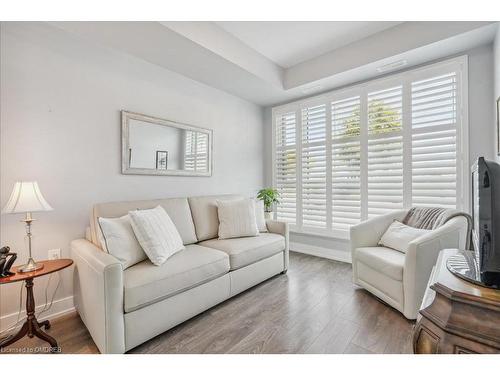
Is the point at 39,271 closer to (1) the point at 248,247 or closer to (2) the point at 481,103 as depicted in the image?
(1) the point at 248,247

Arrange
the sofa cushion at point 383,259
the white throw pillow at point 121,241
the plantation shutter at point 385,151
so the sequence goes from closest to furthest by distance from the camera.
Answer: the white throw pillow at point 121,241 < the sofa cushion at point 383,259 < the plantation shutter at point 385,151

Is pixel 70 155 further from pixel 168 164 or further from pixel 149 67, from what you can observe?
pixel 149 67

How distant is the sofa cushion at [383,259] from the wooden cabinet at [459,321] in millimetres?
1246

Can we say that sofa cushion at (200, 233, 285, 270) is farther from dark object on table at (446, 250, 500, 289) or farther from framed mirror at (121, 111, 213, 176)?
dark object on table at (446, 250, 500, 289)

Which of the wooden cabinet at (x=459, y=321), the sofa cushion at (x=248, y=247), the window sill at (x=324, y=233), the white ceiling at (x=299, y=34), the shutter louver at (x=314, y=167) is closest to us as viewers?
the wooden cabinet at (x=459, y=321)

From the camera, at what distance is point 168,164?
2820mm

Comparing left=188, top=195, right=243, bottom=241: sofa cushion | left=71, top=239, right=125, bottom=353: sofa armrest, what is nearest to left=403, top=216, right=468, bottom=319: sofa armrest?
left=188, top=195, right=243, bottom=241: sofa cushion

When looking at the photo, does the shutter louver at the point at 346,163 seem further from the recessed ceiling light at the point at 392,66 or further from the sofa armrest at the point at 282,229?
the sofa armrest at the point at 282,229

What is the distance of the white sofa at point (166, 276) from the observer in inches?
58.1

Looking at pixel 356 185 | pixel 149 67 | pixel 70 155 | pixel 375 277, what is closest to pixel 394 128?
pixel 356 185

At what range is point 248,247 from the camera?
2.42m

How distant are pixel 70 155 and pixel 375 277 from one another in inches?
116

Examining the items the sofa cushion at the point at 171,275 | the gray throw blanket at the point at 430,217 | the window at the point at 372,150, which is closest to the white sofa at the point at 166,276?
the sofa cushion at the point at 171,275

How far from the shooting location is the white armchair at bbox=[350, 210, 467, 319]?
6.07 ft
